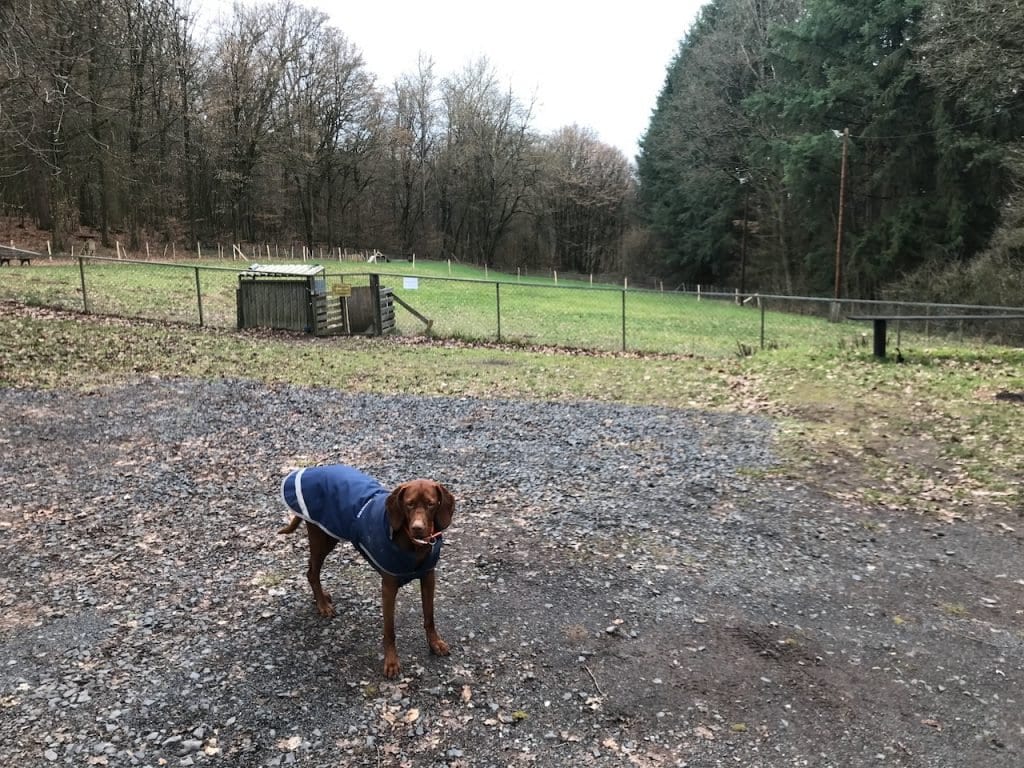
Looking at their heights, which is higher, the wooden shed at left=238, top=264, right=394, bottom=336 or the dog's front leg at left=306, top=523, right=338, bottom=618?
the wooden shed at left=238, top=264, right=394, bottom=336

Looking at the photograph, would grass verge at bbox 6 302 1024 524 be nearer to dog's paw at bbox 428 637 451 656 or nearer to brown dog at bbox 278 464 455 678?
dog's paw at bbox 428 637 451 656

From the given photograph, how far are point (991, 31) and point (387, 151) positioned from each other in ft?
157

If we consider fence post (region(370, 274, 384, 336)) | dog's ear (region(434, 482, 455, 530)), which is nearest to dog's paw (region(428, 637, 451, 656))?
dog's ear (region(434, 482, 455, 530))

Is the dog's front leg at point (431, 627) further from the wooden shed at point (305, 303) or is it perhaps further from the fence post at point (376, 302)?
the fence post at point (376, 302)

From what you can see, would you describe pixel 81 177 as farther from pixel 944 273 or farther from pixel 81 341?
pixel 944 273

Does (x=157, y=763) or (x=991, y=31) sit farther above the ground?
(x=991, y=31)

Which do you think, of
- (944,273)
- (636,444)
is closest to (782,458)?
(636,444)

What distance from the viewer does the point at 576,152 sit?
64.9m

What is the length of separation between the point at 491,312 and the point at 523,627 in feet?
71.1

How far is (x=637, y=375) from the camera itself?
13695 millimetres

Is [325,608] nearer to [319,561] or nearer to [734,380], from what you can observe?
[319,561]


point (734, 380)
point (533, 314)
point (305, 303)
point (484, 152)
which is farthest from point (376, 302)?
point (484, 152)

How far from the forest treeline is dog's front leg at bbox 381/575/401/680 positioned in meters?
11.8

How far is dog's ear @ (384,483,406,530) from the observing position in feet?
11.1
